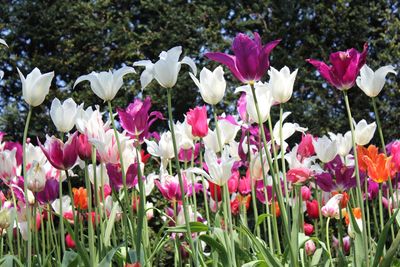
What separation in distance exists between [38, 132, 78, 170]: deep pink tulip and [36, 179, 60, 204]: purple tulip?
1.19 ft

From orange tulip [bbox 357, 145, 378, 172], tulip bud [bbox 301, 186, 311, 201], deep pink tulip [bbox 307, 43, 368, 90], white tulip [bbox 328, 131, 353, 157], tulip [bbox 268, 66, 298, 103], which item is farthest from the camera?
tulip bud [bbox 301, 186, 311, 201]

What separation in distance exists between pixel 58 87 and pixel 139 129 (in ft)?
17.0

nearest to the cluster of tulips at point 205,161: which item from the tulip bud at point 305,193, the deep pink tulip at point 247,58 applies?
the deep pink tulip at point 247,58

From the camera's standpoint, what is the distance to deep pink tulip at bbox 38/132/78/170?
1785 mm

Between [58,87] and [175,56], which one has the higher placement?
[58,87]

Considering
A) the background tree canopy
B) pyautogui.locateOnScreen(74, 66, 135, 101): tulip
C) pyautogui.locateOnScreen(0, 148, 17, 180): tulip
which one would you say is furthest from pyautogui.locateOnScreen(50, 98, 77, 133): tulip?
the background tree canopy

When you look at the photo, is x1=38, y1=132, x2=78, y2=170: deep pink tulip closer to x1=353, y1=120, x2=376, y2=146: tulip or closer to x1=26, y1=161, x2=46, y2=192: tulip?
x1=26, y1=161, x2=46, y2=192: tulip

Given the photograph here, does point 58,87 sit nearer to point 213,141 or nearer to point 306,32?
point 306,32

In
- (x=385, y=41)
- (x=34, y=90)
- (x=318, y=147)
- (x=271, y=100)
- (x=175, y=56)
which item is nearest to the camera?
(x=175, y=56)

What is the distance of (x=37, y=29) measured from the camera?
7125mm

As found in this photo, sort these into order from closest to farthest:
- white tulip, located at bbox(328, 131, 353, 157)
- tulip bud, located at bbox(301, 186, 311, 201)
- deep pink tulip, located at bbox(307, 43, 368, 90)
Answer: deep pink tulip, located at bbox(307, 43, 368, 90)
white tulip, located at bbox(328, 131, 353, 157)
tulip bud, located at bbox(301, 186, 311, 201)

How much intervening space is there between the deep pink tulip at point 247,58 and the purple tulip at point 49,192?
80 cm

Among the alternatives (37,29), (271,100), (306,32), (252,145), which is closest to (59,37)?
(37,29)

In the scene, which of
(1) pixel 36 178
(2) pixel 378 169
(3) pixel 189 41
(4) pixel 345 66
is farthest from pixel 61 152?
(3) pixel 189 41
